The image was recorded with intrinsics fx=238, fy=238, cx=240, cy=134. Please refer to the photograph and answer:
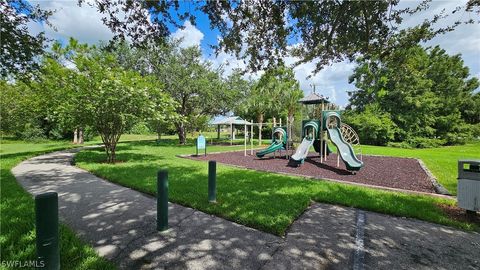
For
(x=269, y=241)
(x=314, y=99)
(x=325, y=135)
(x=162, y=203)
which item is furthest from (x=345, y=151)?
(x=162, y=203)

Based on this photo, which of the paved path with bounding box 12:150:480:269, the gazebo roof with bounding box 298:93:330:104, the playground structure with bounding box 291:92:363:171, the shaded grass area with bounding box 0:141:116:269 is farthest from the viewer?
the gazebo roof with bounding box 298:93:330:104

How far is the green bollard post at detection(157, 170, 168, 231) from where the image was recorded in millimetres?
3654

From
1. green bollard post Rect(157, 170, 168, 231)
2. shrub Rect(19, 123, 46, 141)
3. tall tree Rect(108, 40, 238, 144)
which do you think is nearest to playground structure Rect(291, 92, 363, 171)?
green bollard post Rect(157, 170, 168, 231)

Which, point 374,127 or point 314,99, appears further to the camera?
point 374,127

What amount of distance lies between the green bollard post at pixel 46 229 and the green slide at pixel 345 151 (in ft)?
28.7

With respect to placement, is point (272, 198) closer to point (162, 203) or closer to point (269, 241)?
point (269, 241)

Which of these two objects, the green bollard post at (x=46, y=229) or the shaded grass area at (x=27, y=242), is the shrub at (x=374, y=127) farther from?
the green bollard post at (x=46, y=229)

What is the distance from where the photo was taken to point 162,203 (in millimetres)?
3668

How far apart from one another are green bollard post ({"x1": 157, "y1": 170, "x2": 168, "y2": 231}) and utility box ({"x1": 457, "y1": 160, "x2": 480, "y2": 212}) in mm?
5160

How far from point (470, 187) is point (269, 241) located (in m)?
3.79

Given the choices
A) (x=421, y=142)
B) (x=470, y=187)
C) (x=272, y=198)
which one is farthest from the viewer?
(x=421, y=142)

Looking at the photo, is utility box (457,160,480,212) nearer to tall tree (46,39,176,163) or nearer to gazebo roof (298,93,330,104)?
gazebo roof (298,93,330,104)

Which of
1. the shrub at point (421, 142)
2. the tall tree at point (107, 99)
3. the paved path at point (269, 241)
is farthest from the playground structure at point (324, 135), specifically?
the shrub at point (421, 142)

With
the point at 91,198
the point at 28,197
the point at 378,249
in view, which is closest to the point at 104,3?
the point at 91,198
